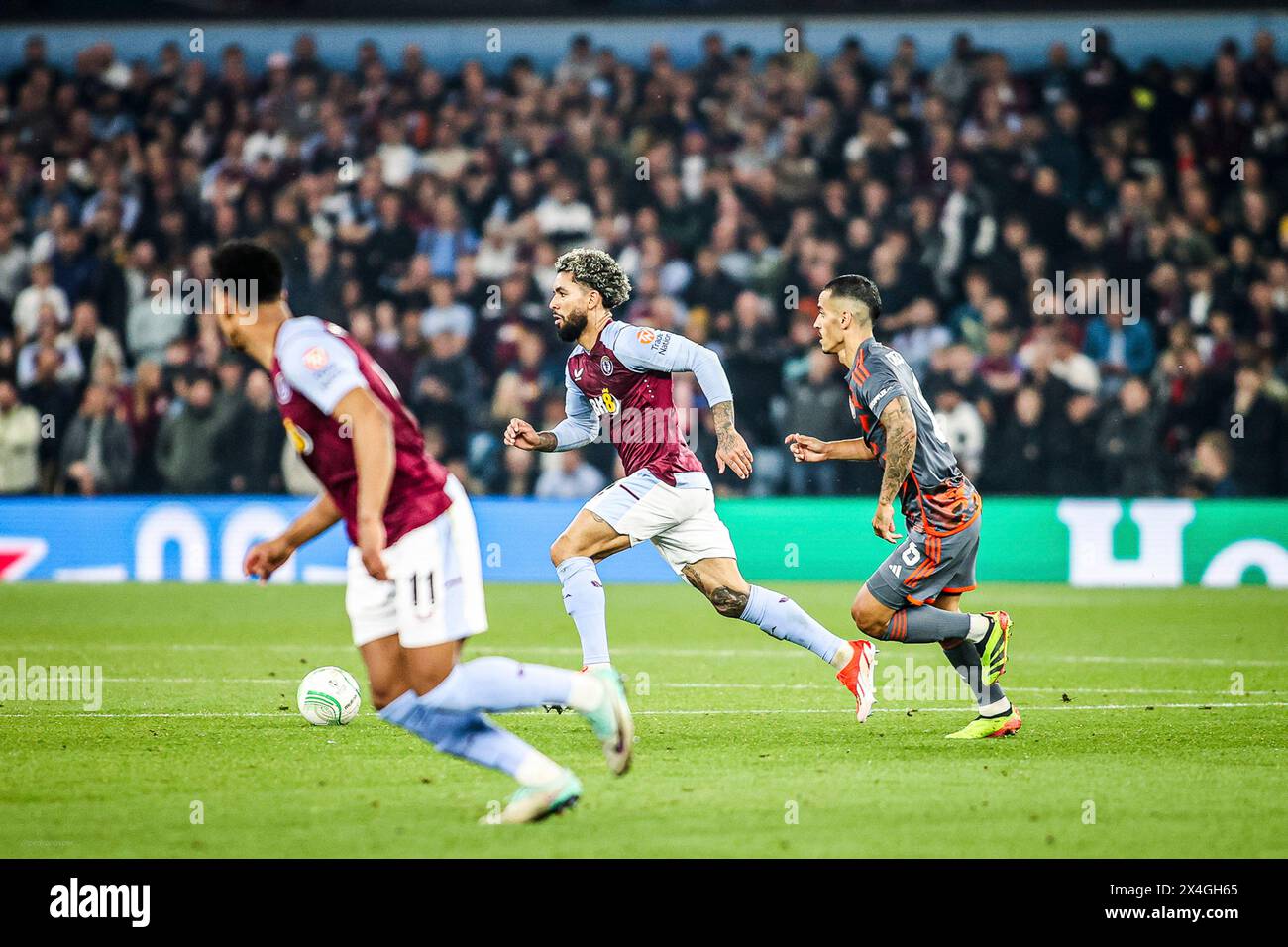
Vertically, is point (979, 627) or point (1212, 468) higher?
point (1212, 468)

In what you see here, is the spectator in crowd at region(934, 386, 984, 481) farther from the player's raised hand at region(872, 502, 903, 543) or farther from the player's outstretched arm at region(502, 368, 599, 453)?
the player's raised hand at region(872, 502, 903, 543)

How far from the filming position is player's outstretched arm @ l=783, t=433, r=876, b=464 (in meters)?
8.19

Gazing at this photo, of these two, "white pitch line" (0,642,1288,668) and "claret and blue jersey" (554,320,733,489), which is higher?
"claret and blue jersey" (554,320,733,489)

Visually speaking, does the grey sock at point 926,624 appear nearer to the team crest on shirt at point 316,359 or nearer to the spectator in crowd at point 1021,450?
the team crest on shirt at point 316,359

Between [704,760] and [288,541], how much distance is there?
2.26 metres

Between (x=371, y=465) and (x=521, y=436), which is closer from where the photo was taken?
(x=371, y=465)

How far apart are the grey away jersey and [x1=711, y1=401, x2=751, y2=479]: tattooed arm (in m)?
0.56

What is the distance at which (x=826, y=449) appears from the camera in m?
8.34

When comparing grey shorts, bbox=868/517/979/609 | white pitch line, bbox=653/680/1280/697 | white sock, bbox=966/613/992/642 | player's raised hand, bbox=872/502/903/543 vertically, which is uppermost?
player's raised hand, bbox=872/502/903/543

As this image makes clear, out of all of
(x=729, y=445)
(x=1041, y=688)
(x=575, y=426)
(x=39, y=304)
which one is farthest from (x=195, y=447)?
(x=729, y=445)

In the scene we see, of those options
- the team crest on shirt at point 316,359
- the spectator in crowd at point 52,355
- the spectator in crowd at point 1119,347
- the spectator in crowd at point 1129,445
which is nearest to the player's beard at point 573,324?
the team crest on shirt at point 316,359

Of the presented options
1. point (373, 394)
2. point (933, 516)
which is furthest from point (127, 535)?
point (373, 394)

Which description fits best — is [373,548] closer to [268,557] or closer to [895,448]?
[268,557]

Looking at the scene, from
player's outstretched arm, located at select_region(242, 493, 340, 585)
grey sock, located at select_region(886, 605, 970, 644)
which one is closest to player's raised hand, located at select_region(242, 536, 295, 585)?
player's outstretched arm, located at select_region(242, 493, 340, 585)
